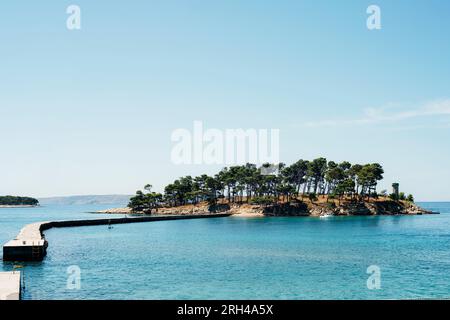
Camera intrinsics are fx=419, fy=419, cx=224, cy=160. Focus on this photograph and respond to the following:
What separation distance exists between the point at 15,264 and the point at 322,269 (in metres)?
43.1

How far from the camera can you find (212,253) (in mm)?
74250

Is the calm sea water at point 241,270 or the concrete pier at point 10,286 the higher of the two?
the concrete pier at point 10,286

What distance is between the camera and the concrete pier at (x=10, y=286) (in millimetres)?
31578

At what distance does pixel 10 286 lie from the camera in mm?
35219

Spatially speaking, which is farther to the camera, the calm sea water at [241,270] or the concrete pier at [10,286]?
the calm sea water at [241,270]

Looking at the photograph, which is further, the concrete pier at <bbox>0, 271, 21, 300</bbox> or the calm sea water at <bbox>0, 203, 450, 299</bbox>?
the calm sea water at <bbox>0, 203, 450, 299</bbox>

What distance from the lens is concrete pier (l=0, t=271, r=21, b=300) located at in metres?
31.6

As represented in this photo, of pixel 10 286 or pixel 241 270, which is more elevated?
pixel 10 286

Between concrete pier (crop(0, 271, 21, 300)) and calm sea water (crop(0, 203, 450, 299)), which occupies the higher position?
concrete pier (crop(0, 271, 21, 300))

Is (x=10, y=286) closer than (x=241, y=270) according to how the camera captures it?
Yes
